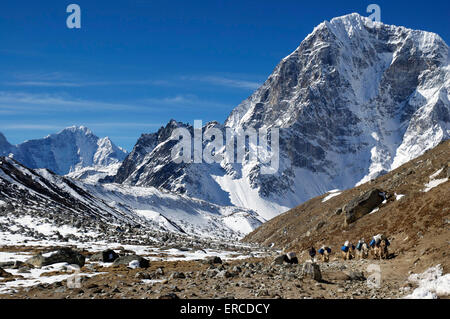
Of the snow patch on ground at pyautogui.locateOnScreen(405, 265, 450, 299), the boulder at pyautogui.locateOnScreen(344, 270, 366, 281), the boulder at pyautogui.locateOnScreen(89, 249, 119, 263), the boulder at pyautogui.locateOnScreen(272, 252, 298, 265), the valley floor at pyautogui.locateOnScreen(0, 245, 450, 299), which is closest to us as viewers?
the snow patch on ground at pyautogui.locateOnScreen(405, 265, 450, 299)

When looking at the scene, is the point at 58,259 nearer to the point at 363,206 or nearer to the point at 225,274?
the point at 225,274

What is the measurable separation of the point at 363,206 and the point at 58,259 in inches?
1503

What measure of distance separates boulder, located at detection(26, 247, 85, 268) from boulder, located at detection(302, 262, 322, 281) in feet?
73.9

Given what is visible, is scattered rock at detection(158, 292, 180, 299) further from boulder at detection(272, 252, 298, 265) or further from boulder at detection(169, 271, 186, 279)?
boulder at detection(272, 252, 298, 265)

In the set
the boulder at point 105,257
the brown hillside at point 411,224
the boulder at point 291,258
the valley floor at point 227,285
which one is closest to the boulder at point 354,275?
the valley floor at point 227,285

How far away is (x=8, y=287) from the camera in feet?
88.3

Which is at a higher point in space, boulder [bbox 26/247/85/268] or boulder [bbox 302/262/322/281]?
boulder [bbox 26/247/85/268]

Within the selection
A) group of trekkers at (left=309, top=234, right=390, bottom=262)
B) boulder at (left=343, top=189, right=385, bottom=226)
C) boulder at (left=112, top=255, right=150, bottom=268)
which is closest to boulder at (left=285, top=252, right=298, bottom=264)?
group of trekkers at (left=309, top=234, right=390, bottom=262)

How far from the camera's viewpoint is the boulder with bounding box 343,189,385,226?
54531mm

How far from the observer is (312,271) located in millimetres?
26438
